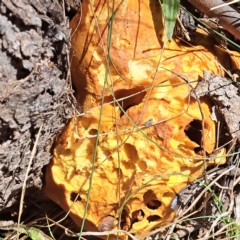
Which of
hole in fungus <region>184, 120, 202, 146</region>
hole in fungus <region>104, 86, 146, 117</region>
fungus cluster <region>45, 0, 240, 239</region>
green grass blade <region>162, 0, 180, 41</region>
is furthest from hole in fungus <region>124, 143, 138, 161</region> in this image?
green grass blade <region>162, 0, 180, 41</region>

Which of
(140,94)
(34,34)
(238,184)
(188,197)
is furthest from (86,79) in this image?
(238,184)

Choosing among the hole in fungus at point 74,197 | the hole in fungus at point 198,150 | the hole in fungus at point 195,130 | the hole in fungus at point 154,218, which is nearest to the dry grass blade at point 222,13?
the hole in fungus at point 195,130

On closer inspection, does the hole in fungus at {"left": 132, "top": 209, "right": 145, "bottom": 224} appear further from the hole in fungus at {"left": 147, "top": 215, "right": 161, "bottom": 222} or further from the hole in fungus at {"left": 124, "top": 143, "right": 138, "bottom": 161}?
the hole in fungus at {"left": 124, "top": 143, "right": 138, "bottom": 161}

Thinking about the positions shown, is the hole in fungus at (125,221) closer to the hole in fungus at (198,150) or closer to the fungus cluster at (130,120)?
the fungus cluster at (130,120)

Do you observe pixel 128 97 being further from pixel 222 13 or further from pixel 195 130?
pixel 222 13

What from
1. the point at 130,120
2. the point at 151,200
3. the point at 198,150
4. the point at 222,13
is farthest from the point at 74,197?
the point at 222,13
